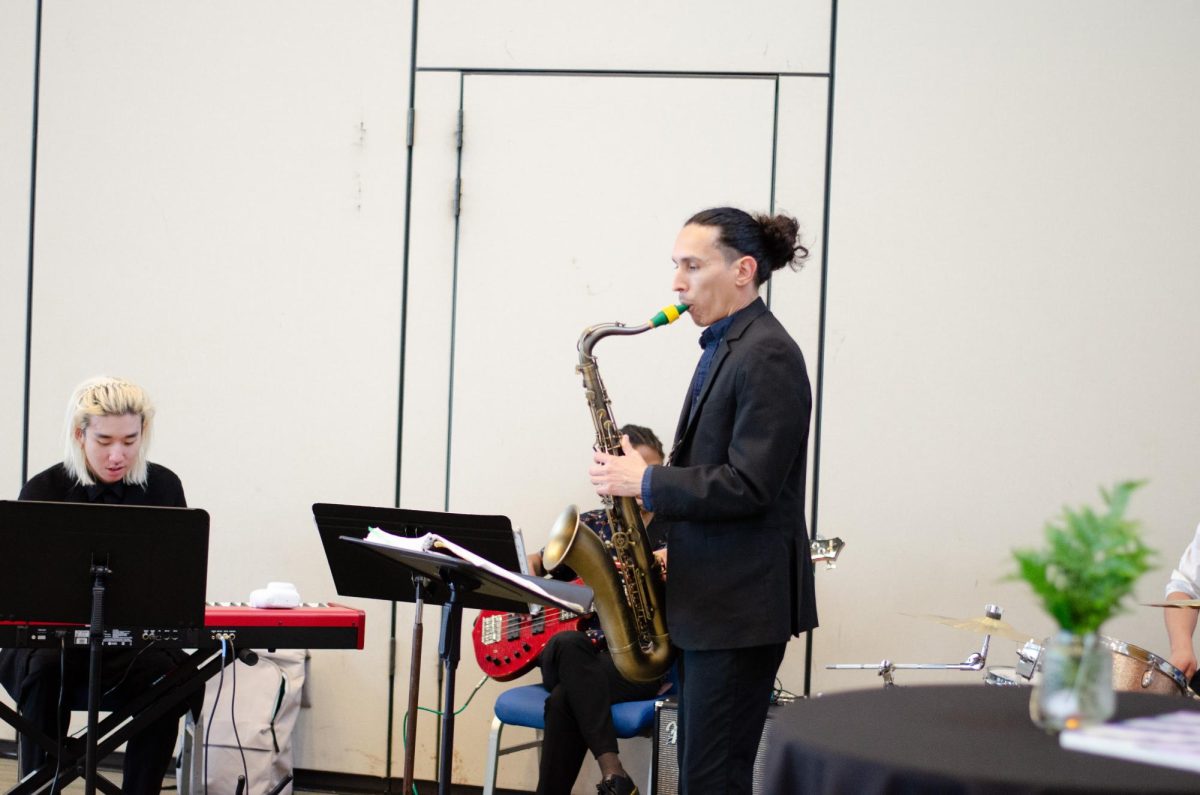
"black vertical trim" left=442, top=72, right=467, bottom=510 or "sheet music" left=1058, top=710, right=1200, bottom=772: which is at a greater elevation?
"black vertical trim" left=442, top=72, right=467, bottom=510

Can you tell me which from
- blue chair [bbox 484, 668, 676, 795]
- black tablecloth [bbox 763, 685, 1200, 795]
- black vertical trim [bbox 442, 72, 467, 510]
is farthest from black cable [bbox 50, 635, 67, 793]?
black tablecloth [bbox 763, 685, 1200, 795]

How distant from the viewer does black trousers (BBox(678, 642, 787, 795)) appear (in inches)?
100

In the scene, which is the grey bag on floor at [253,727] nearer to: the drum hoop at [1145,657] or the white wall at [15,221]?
the white wall at [15,221]

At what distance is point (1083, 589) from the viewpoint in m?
1.40

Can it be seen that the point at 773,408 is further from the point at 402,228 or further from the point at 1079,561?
the point at 402,228

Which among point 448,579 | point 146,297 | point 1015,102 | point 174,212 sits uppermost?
point 1015,102

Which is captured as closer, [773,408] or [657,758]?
[773,408]

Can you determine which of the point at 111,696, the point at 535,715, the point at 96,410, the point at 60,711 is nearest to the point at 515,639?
the point at 535,715

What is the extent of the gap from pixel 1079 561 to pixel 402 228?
3368 mm

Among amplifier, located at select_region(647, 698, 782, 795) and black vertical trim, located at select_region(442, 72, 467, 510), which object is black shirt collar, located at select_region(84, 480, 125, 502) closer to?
black vertical trim, located at select_region(442, 72, 467, 510)

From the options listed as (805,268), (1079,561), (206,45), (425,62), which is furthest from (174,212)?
(1079,561)

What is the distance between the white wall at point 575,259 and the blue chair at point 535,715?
502mm

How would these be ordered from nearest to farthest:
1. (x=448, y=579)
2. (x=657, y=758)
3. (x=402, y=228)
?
(x=448, y=579), (x=657, y=758), (x=402, y=228)

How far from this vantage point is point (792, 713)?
5.41ft
